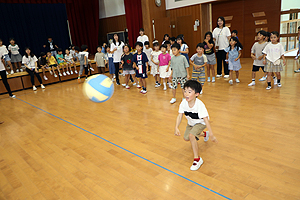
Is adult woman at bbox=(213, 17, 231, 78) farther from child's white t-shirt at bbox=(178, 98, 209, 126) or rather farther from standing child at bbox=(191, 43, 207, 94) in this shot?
child's white t-shirt at bbox=(178, 98, 209, 126)

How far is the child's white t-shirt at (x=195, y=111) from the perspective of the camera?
7.85 ft

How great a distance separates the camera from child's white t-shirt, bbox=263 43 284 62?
183 inches

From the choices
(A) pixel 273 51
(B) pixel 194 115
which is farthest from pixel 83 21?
(B) pixel 194 115

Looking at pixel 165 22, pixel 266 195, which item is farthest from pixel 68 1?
pixel 266 195

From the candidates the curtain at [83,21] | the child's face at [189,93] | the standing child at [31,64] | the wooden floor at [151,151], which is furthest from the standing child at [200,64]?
the curtain at [83,21]

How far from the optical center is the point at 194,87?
235cm

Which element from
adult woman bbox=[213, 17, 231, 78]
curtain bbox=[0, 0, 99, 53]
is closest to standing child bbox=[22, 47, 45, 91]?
adult woman bbox=[213, 17, 231, 78]

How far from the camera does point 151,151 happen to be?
289 centimetres

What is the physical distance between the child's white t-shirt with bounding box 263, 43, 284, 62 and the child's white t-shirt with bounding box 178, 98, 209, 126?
315 centimetres

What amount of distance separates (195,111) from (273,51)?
129 inches

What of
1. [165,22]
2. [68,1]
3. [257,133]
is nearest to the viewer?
[257,133]

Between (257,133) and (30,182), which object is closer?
(30,182)

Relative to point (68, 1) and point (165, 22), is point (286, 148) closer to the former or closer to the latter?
point (165, 22)

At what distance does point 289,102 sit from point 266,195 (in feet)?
8.95
